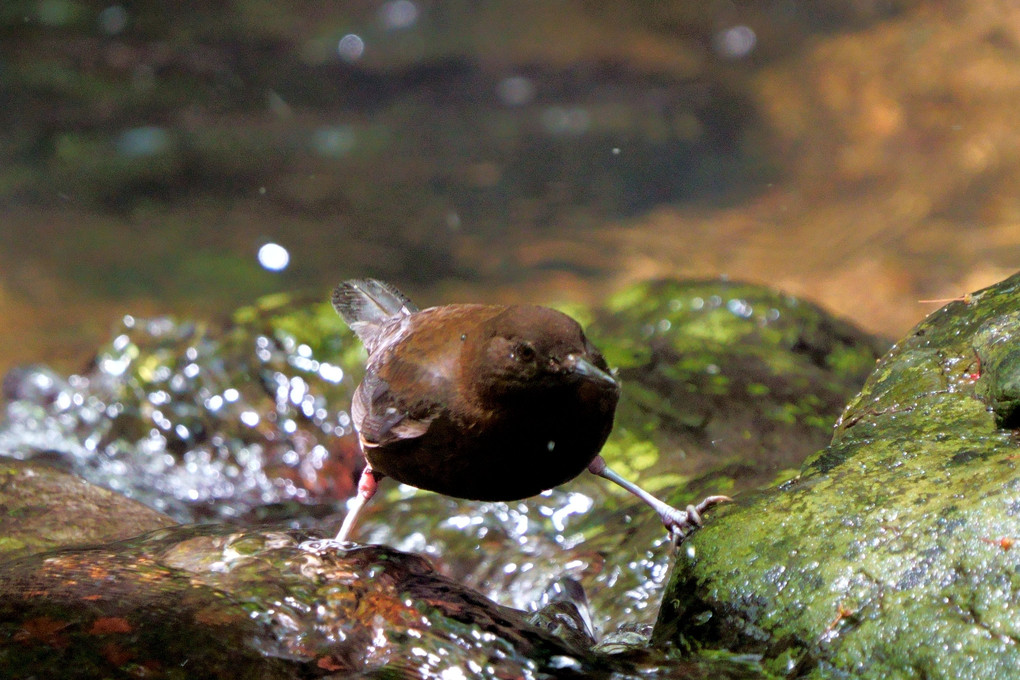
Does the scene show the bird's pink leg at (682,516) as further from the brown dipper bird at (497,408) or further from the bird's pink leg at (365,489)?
the bird's pink leg at (365,489)

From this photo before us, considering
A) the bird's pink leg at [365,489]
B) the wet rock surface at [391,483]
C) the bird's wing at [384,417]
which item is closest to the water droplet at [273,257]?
the wet rock surface at [391,483]

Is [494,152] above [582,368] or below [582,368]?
below

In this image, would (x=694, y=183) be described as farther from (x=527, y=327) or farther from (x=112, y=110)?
(x=527, y=327)

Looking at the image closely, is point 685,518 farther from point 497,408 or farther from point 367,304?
point 367,304

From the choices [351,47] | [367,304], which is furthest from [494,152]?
[367,304]

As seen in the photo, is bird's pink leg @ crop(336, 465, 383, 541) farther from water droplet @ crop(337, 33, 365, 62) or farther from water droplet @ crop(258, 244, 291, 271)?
water droplet @ crop(337, 33, 365, 62)
